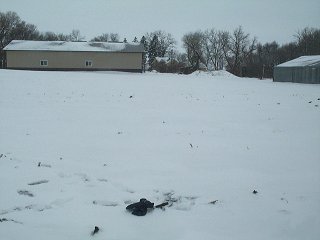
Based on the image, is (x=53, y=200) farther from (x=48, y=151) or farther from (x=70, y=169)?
(x=48, y=151)

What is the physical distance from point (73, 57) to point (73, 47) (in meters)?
1.76

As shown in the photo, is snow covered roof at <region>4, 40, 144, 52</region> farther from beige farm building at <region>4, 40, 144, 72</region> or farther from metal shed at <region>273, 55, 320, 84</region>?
metal shed at <region>273, 55, 320, 84</region>

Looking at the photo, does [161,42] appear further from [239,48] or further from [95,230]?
[95,230]

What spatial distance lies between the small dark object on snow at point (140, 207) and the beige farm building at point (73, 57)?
162ft

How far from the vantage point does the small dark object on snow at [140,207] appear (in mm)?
4598

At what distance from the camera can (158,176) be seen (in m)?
5.92

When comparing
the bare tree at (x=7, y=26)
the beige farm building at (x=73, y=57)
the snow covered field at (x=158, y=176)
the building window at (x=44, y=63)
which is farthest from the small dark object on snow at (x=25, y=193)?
the bare tree at (x=7, y=26)

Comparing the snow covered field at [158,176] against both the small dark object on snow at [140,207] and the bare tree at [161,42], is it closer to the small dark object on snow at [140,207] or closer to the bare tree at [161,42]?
the small dark object on snow at [140,207]

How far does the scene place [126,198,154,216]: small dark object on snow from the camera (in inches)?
181

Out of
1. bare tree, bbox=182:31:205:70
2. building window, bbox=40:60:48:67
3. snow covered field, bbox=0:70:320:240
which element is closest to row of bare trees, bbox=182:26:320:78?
bare tree, bbox=182:31:205:70

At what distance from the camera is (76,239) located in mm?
4004

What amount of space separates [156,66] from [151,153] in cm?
6611

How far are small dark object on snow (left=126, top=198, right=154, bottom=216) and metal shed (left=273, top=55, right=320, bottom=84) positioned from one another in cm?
4371

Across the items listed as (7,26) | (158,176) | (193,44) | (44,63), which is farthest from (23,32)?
(158,176)
